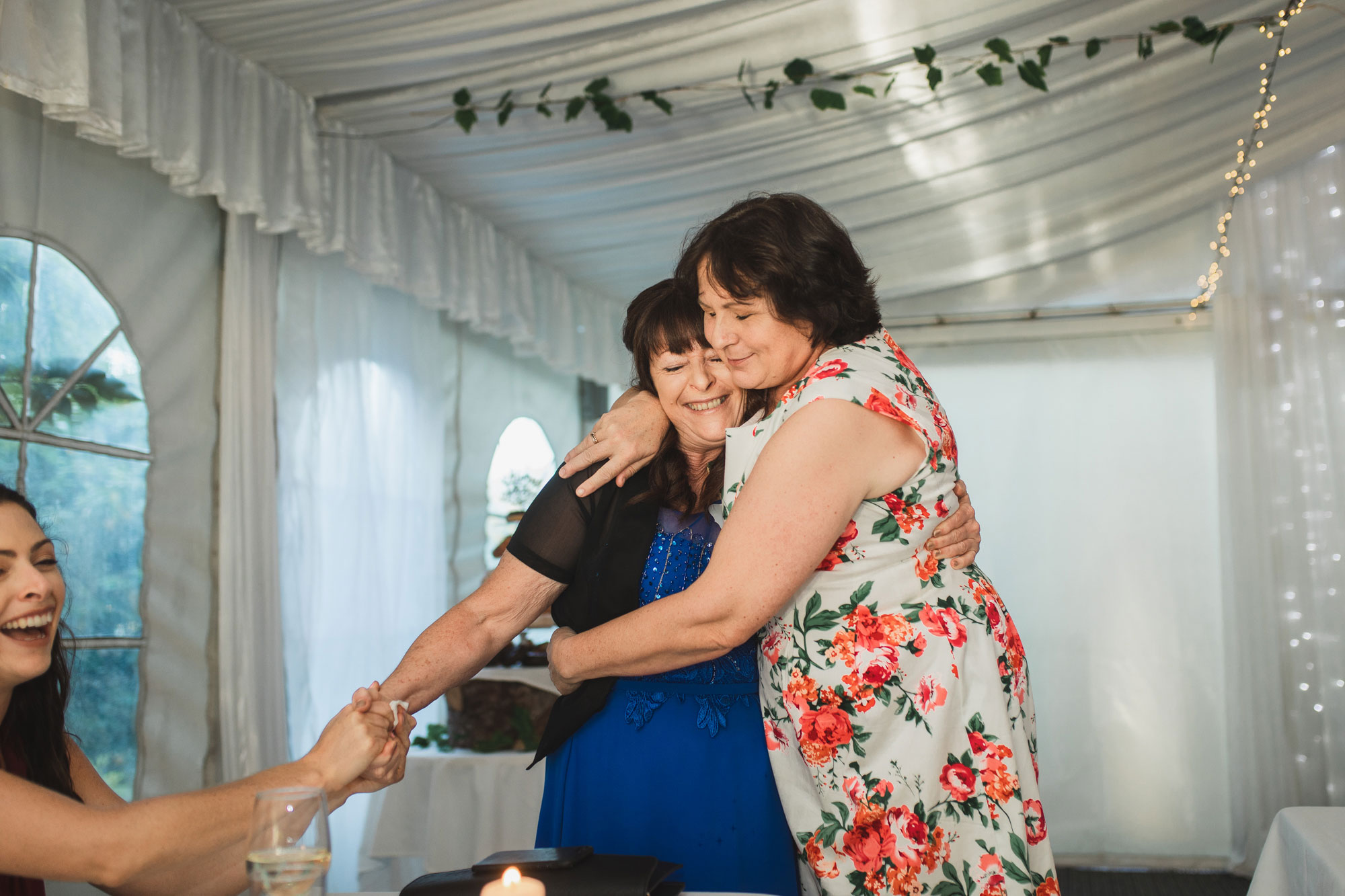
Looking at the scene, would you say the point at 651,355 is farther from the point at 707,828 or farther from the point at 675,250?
the point at 675,250

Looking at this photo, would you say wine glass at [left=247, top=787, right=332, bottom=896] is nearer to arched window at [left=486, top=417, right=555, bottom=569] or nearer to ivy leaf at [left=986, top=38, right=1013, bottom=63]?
ivy leaf at [left=986, top=38, right=1013, bottom=63]

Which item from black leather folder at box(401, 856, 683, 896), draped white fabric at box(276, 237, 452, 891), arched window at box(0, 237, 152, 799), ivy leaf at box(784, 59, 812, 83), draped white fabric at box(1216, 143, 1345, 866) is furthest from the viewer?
draped white fabric at box(1216, 143, 1345, 866)

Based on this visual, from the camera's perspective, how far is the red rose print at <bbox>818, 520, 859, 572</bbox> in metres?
1.45

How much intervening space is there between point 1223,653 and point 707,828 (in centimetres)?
455

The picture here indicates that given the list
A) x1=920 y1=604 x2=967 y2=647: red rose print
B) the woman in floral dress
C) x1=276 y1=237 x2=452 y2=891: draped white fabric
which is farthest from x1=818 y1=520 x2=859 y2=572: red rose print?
x1=276 y1=237 x2=452 y2=891: draped white fabric

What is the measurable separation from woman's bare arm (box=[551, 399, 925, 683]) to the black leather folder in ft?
1.09

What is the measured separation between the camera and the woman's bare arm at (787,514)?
1354 mm

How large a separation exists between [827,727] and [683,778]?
12.9 inches

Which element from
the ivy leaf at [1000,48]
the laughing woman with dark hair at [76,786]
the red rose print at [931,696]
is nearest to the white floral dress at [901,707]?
the red rose print at [931,696]

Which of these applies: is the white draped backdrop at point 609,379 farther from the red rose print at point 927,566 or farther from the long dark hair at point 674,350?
the red rose print at point 927,566

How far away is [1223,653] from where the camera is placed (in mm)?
5258

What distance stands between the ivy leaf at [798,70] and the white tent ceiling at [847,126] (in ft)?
0.18

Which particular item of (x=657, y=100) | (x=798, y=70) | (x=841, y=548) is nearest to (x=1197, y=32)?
(x=798, y=70)

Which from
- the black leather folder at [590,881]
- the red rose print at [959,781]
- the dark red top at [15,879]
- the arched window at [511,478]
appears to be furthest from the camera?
the arched window at [511,478]
